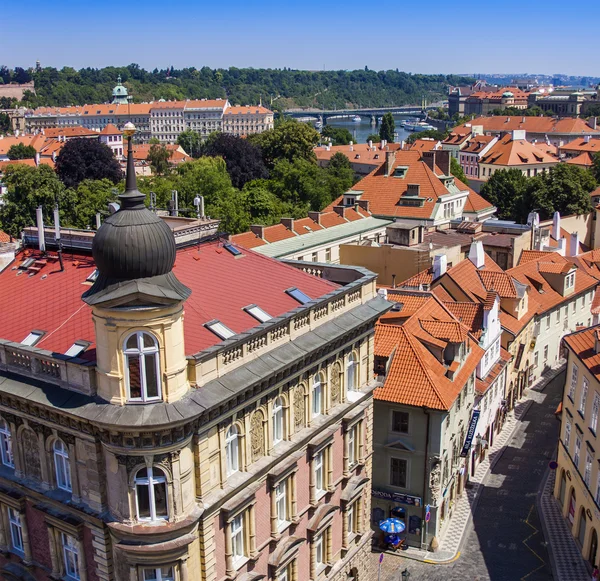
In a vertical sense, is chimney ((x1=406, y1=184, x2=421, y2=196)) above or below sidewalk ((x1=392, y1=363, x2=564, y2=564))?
above

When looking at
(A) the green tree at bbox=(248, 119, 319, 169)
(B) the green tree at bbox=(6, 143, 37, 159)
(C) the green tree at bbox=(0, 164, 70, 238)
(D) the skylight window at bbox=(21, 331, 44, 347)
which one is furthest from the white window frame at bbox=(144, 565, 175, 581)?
(B) the green tree at bbox=(6, 143, 37, 159)

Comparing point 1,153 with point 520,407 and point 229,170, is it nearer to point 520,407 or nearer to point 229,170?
point 229,170

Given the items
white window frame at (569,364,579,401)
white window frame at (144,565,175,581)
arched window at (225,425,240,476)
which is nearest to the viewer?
white window frame at (144,565,175,581)

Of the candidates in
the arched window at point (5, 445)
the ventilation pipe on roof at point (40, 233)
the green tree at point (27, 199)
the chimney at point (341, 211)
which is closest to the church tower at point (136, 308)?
the arched window at point (5, 445)

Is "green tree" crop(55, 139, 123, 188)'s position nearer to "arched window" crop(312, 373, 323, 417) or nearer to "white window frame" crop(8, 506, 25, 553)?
"arched window" crop(312, 373, 323, 417)

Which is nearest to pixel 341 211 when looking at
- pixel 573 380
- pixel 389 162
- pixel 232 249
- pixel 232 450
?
pixel 389 162

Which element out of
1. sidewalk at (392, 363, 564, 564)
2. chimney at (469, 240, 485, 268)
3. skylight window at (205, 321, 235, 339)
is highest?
skylight window at (205, 321, 235, 339)
